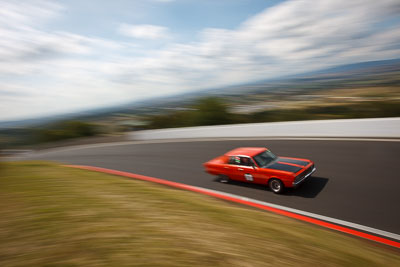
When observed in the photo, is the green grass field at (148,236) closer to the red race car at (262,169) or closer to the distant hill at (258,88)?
the red race car at (262,169)

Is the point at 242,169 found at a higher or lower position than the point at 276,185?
higher

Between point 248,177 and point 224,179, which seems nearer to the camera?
point 248,177

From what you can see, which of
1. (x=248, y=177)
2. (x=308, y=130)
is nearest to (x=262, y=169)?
(x=248, y=177)

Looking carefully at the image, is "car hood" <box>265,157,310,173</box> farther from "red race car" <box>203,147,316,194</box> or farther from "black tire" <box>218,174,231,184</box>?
"black tire" <box>218,174,231,184</box>

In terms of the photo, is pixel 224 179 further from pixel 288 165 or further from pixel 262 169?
pixel 288 165

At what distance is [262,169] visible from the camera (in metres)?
6.82

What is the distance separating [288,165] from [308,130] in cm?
681

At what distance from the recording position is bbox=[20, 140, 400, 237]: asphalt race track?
5234mm

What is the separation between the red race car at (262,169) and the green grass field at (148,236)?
156 cm

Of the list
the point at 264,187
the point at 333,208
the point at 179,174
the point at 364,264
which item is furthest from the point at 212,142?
the point at 364,264

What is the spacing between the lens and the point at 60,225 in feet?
10.9

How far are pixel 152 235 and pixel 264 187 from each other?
4686 millimetres

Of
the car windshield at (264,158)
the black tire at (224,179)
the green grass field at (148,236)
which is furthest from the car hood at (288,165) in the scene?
the green grass field at (148,236)

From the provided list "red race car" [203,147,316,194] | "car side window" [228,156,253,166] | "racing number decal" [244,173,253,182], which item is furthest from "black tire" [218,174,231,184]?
"racing number decal" [244,173,253,182]
